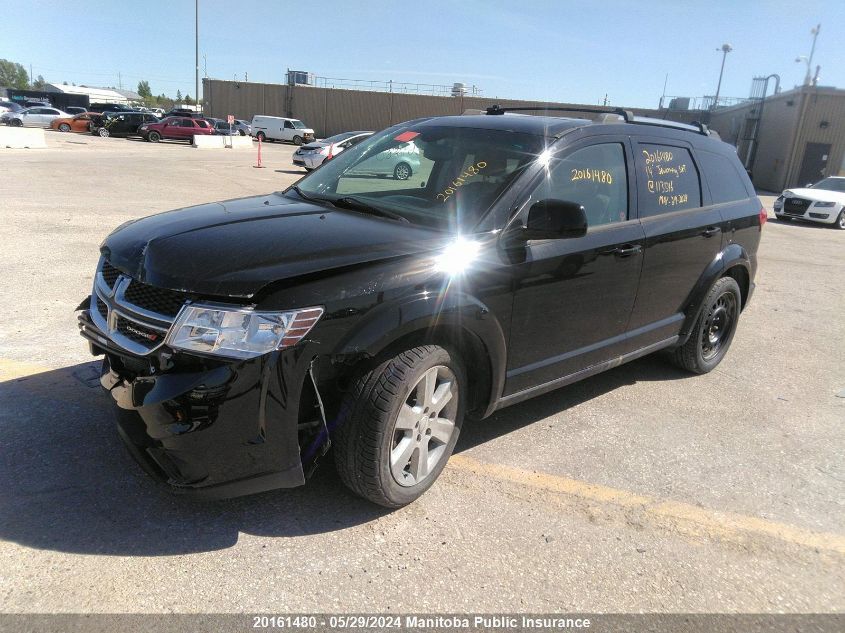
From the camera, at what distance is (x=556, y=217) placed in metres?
3.04

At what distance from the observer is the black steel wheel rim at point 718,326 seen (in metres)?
5.00

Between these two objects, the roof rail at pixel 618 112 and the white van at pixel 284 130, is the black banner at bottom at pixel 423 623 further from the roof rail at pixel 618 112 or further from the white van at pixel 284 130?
the white van at pixel 284 130

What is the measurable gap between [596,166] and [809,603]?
2471 millimetres

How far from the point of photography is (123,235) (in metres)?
3.12

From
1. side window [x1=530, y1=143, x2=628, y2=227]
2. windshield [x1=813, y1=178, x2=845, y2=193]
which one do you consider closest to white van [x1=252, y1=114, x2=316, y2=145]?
windshield [x1=813, y1=178, x2=845, y2=193]

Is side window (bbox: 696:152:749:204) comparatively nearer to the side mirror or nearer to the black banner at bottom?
the side mirror

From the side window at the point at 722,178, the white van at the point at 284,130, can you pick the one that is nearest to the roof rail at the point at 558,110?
the side window at the point at 722,178

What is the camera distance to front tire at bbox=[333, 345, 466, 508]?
2.70 metres

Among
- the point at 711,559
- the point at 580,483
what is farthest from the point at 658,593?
the point at 580,483

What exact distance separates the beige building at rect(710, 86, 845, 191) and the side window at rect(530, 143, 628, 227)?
106ft

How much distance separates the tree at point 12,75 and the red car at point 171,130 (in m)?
118

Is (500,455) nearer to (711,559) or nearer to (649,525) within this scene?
(649,525)

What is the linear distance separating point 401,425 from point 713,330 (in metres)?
3.45

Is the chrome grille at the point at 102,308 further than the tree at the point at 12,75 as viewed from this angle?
No
